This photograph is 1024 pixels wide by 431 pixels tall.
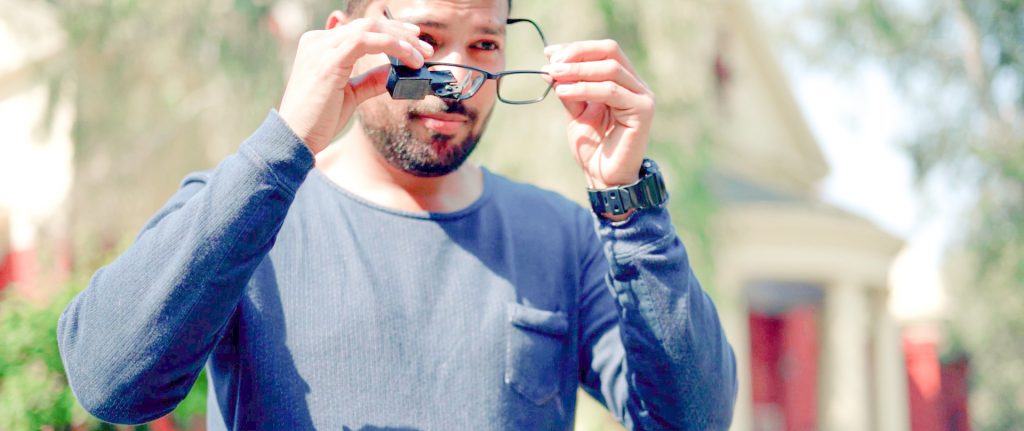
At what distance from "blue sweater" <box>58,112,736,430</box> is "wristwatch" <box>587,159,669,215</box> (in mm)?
Answer: 21

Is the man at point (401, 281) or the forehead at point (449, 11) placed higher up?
the forehead at point (449, 11)

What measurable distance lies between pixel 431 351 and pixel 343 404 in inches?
6.8

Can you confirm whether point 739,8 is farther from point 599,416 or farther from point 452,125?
point 452,125

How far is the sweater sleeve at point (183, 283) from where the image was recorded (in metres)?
1.52

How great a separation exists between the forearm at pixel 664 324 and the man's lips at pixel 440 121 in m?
0.33

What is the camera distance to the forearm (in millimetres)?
1765

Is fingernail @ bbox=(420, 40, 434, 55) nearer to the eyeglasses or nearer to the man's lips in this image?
the eyeglasses

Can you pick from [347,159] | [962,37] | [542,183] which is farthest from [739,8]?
[347,159]

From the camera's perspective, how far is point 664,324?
1.76 metres

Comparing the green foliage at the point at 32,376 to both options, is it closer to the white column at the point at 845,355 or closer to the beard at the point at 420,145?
the beard at the point at 420,145

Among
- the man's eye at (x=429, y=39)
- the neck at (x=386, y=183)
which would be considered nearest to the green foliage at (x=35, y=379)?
the neck at (x=386, y=183)

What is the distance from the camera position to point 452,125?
191 cm

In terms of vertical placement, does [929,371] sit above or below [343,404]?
below

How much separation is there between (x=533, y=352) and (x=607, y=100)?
0.46 meters
